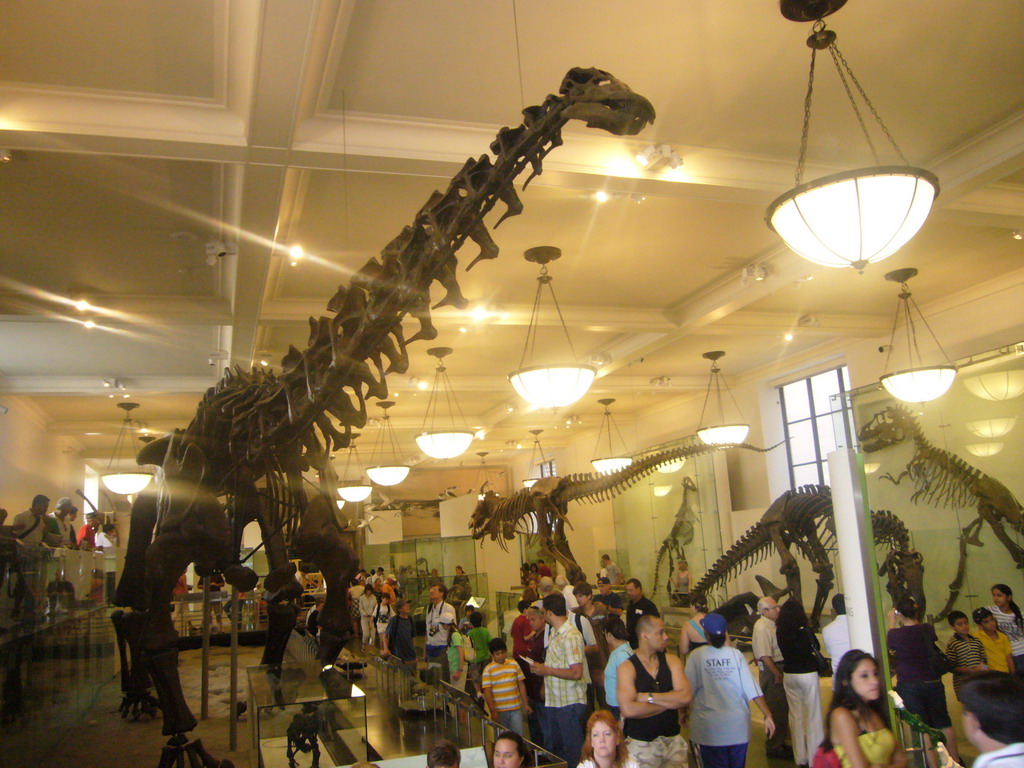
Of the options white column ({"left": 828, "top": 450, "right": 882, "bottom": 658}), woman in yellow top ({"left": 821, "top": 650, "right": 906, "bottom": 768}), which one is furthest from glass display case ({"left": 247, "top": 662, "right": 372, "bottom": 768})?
white column ({"left": 828, "top": 450, "right": 882, "bottom": 658})

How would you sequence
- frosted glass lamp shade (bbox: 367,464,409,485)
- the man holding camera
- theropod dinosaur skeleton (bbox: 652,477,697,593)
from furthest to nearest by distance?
theropod dinosaur skeleton (bbox: 652,477,697,593)
frosted glass lamp shade (bbox: 367,464,409,485)
the man holding camera

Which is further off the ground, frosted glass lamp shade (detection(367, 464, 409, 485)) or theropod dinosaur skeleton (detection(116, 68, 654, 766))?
frosted glass lamp shade (detection(367, 464, 409, 485))

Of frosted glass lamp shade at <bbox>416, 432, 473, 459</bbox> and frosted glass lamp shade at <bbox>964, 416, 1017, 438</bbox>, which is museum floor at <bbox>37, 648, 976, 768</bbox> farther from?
frosted glass lamp shade at <bbox>416, 432, 473, 459</bbox>

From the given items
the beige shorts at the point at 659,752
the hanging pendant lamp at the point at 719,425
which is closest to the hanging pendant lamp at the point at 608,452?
the hanging pendant lamp at the point at 719,425

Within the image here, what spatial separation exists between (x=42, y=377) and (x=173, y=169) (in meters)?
7.73

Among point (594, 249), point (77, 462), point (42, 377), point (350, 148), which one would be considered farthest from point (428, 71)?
point (77, 462)

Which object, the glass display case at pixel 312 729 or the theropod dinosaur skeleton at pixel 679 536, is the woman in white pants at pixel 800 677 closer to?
the glass display case at pixel 312 729

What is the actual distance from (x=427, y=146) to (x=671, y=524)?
11.1 meters

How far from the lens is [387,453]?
75.8 feet

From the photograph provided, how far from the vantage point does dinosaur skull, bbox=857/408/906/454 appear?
4.44 meters

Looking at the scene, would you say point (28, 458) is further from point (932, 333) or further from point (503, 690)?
point (932, 333)

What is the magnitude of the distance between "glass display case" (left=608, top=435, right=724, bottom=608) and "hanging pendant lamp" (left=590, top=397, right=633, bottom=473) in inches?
24.3

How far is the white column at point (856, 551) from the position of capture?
13.4 ft

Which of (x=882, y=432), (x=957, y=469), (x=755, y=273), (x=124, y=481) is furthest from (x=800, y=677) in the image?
(x=124, y=481)
